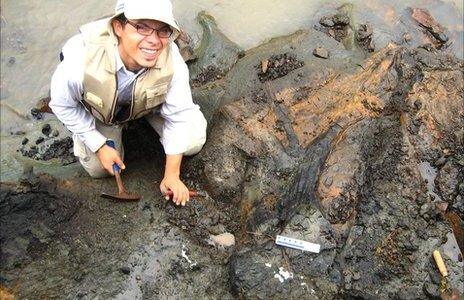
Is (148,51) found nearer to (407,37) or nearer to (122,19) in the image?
(122,19)

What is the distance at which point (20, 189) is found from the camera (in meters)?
3.53

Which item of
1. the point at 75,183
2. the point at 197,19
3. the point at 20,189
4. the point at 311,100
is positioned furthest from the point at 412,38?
the point at 20,189

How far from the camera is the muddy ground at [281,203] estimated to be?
3.21 meters

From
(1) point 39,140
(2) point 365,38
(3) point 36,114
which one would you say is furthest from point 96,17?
(2) point 365,38

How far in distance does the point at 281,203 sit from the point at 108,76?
1.45 metres

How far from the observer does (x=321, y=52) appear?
4.36 m

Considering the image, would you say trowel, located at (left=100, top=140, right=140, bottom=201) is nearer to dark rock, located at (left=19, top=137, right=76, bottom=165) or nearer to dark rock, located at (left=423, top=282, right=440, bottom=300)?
dark rock, located at (left=19, top=137, right=76, bottom=165)

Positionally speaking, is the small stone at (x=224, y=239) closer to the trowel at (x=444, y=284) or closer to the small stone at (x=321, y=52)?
the trowel at (x=444, y=284)

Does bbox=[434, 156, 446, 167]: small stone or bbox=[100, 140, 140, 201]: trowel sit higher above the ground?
bbox=[434, 156, 446, 167]: small stone

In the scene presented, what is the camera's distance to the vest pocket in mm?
3191

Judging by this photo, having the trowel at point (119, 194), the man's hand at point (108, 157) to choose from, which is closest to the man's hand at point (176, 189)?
the trowel at point (119, 194)

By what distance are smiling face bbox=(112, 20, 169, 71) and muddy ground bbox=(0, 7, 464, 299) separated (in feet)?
3.40

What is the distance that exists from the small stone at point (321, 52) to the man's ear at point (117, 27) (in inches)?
78.5

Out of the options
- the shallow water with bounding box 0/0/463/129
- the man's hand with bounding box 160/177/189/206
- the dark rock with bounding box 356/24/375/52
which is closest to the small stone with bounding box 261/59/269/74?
the shallow water with bounding box 0/0/463/129
